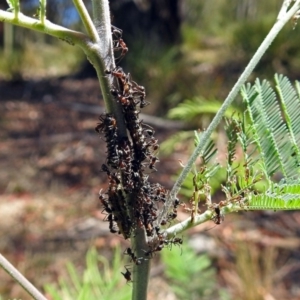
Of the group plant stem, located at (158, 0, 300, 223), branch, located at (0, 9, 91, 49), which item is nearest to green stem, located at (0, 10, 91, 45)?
branch, located at (0, 9, 91, 49)

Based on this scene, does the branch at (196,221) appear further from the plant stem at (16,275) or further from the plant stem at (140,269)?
the plant stem at (16,275)

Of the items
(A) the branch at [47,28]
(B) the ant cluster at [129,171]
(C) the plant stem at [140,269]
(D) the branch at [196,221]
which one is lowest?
(C) the plant stem at [140,269]

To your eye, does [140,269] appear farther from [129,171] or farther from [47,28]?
[47,28]

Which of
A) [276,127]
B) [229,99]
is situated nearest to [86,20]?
[229,99]

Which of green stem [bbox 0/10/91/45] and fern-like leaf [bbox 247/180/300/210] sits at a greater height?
green stem [bbox 0/10/91/45]

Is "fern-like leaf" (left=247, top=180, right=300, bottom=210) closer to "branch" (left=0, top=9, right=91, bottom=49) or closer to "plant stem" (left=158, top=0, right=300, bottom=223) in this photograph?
"plant stem" (left=158, top=0, right=300, bottom=223)

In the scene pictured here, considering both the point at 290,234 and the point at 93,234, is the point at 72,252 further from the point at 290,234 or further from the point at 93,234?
the point at 290,234

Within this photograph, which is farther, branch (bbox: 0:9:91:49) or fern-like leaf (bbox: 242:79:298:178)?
fern-like leaf (bbox: 242:79:298:178)

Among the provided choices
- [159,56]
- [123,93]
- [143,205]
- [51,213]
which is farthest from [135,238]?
[159,56]

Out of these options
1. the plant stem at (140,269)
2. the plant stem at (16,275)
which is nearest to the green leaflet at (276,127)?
the plant stem at (140,269)
